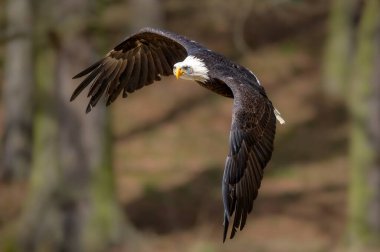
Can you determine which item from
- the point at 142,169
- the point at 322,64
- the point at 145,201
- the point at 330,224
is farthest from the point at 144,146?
the point at 322,64

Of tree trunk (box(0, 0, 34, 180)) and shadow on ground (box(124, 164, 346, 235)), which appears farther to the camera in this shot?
tree trunk (box(0, 0, 34, 180))

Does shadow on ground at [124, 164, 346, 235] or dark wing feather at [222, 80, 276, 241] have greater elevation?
dark wing feather at [222, 80, 276, 241]

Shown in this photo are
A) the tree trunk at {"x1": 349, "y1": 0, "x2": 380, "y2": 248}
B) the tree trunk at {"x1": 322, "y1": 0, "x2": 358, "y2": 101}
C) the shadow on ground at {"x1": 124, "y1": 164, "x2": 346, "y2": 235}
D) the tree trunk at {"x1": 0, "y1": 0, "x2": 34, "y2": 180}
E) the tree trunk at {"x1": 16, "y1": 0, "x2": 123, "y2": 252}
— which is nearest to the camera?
the tree trunk at {"x1": 16, "y1": 0, "x2": 123, "y2": 252}

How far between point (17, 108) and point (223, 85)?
14.7 metres

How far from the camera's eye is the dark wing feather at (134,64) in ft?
34.0

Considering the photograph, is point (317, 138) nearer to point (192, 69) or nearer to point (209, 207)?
point (209, 207)

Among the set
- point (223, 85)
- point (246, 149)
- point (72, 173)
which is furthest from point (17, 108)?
point (246, 149)

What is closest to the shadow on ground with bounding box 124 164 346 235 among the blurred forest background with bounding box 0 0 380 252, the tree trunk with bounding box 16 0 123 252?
the blurred forest background with bounding box 0 0 380 252

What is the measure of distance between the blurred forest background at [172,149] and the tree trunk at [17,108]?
0.10 ft

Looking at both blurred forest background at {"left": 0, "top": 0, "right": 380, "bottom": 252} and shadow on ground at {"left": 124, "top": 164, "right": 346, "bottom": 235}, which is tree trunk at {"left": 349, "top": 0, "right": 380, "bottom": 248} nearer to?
blurred forest background at {"left": 0, "top": 0, "right": 380, "bottom": 252}

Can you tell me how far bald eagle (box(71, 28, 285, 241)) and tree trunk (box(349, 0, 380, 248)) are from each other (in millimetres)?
7814

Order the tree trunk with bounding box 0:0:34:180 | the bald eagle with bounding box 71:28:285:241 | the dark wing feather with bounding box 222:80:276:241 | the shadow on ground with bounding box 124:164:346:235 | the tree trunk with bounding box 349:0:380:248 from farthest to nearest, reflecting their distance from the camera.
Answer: the tree trunk with bounding box 0:0:34:180
the shadow on ground with bounding box 124:164:346:235
the tree trunk with bounding box 349:0:380:248
the bald eagle with bounding box 71:28:285:241
the dark wing feather with bounding box 222:80:276:241

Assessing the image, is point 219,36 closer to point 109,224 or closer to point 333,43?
point 333,43

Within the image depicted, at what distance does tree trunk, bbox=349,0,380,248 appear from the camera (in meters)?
18.0
